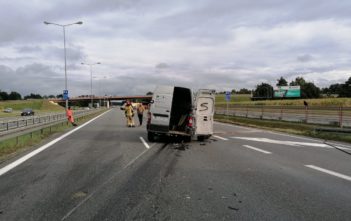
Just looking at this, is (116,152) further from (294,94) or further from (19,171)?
(294,94)

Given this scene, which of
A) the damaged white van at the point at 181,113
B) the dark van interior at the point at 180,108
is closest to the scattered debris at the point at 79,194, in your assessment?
the damaged white van at the point at 181,113

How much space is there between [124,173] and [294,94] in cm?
10265

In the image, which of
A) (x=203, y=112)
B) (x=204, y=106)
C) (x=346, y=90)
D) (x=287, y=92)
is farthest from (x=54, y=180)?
(x=346, y=90)

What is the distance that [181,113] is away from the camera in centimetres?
1703

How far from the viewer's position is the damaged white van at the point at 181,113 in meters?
15.6

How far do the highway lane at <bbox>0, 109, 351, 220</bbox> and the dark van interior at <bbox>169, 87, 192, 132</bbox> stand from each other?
200 inches

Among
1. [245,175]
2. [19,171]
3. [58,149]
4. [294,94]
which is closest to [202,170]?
[245,175]

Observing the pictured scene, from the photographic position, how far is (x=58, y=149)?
13.1 metres

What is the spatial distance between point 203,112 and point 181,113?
1222mm

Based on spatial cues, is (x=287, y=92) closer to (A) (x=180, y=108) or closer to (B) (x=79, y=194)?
(A) (x=180, y=108)

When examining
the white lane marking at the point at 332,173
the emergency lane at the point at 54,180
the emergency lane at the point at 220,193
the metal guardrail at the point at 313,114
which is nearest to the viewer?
the emergency lane at the point at 220,193

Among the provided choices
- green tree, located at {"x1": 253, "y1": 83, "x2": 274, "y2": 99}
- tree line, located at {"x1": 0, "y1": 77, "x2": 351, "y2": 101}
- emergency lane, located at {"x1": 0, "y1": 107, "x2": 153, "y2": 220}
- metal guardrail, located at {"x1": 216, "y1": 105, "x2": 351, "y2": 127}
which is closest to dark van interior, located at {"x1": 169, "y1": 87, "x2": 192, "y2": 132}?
emergency lane, located at {"x1": 0, "y1": 107, "x2": 153, "y2": 220}

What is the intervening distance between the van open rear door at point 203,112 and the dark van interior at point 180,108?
426 mm

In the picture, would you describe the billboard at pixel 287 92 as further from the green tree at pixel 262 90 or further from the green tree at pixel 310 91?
the green tree at pixel 262 90
